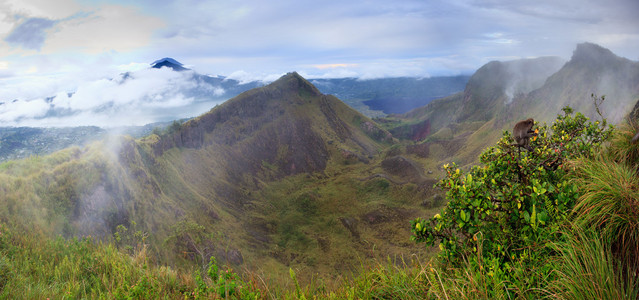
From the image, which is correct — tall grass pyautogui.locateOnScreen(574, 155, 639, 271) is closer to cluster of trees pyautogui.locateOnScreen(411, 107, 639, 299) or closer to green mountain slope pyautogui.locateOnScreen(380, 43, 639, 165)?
cluster of trees pyautogui.locateOnScreen(411, 107, 639, 299)

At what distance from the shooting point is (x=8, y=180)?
12.1 meters

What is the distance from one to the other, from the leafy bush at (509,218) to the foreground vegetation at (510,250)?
0.02 meters

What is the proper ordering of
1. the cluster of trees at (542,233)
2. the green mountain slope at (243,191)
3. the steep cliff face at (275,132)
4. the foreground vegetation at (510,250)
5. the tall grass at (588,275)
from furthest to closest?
the steep cliff face at (275,132), the green mountain slope at (243,191), the foreground vegetation at (510,250), the cluster of trees at (542,233), the tall grass at (588,275)

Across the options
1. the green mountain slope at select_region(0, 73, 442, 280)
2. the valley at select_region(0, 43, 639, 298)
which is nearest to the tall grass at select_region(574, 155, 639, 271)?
the valley at select_region(0, 43, 639, 298)

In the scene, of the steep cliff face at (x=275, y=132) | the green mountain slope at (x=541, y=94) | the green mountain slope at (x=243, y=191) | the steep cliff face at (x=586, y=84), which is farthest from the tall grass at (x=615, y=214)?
the steep cliff face at (x=586, y=84)

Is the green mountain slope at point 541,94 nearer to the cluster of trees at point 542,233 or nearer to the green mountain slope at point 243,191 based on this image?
the green mountain slope at point 243,191

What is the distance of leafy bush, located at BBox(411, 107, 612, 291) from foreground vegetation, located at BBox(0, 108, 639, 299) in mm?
16

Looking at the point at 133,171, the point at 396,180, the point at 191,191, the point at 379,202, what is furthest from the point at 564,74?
the point at 133,171

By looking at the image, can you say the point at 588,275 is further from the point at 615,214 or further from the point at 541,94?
the point at 541,94

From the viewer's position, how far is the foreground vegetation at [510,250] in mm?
3016

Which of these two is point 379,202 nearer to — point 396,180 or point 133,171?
point 396,180

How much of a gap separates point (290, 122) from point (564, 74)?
85.8 meters

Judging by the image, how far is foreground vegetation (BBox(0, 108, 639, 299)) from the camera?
302 centimetres

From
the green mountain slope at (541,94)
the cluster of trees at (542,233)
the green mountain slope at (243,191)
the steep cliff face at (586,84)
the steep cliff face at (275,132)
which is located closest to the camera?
the cluster of trees at (542,233)
